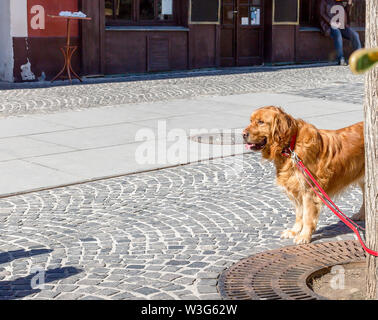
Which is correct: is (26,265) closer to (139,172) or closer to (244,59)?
(139,172)

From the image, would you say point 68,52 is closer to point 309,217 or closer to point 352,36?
point 352,36

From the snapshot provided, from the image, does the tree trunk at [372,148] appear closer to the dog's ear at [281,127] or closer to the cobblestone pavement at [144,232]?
the cobblestone pavement at [144,232]

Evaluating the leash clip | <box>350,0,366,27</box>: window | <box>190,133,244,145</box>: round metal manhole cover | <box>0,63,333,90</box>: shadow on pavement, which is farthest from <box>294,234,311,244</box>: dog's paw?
<box>350,0,366,27</box>: window

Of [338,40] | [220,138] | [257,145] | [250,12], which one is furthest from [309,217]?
[338,40]

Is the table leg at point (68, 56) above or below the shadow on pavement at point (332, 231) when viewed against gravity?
above

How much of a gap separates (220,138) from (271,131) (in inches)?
166

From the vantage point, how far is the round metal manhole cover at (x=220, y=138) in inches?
353

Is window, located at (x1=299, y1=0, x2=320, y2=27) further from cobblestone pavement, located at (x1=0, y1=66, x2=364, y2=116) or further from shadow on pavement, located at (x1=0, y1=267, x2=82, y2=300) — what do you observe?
shadow on pavement, located at (x1=0, y1=267, x2=82, y2=300)

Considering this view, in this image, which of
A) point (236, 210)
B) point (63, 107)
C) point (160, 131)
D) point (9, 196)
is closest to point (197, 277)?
point (236, 210)

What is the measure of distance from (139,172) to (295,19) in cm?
1471

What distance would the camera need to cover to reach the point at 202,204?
6207 millimetres

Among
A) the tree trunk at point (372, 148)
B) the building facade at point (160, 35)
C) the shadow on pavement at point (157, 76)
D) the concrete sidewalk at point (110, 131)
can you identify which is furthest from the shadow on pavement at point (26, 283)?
the building facade at point (160, 35)

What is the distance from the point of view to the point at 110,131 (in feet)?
31.6

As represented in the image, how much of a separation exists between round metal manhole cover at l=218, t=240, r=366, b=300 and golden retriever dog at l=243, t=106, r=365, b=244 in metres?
0.26
